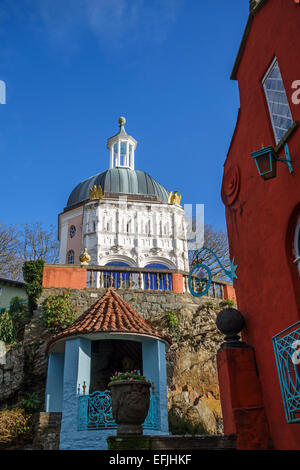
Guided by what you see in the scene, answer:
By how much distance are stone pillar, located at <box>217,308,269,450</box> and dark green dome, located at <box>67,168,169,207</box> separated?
2400cm

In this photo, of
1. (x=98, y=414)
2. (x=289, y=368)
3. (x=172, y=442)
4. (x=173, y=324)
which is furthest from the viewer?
(x=173, y=324)

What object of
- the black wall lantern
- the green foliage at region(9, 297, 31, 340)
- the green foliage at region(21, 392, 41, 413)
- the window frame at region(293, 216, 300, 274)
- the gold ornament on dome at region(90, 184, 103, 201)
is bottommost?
the green foliage at region(21, 392, 41, 413)

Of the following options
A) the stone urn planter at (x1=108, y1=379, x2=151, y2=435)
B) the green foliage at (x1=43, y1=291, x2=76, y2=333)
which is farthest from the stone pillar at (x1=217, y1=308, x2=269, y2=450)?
the green foliage at (x1=43, y1=291, x2=76, y2=333)

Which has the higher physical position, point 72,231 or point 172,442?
point 72,231

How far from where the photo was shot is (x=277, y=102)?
7.17 metres

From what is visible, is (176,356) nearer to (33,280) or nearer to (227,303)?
(227,303)

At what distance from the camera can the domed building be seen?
28047 mm

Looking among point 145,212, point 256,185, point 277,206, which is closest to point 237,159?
point 256,185

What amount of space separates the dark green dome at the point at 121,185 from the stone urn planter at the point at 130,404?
24425 mm

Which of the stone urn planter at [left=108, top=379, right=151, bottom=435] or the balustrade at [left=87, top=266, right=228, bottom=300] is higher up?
the balustrade at [left=87, top=266, right=228, bottom=300]

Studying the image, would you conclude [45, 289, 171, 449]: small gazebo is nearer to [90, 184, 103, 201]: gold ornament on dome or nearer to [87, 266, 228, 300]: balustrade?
[87, 266, 228, 300]: balustrade

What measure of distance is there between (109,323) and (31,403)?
13.4ft

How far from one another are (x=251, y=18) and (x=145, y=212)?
71.5 feet

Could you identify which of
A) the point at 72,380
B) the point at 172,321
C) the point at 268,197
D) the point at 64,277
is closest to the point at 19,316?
the point at 64,277
